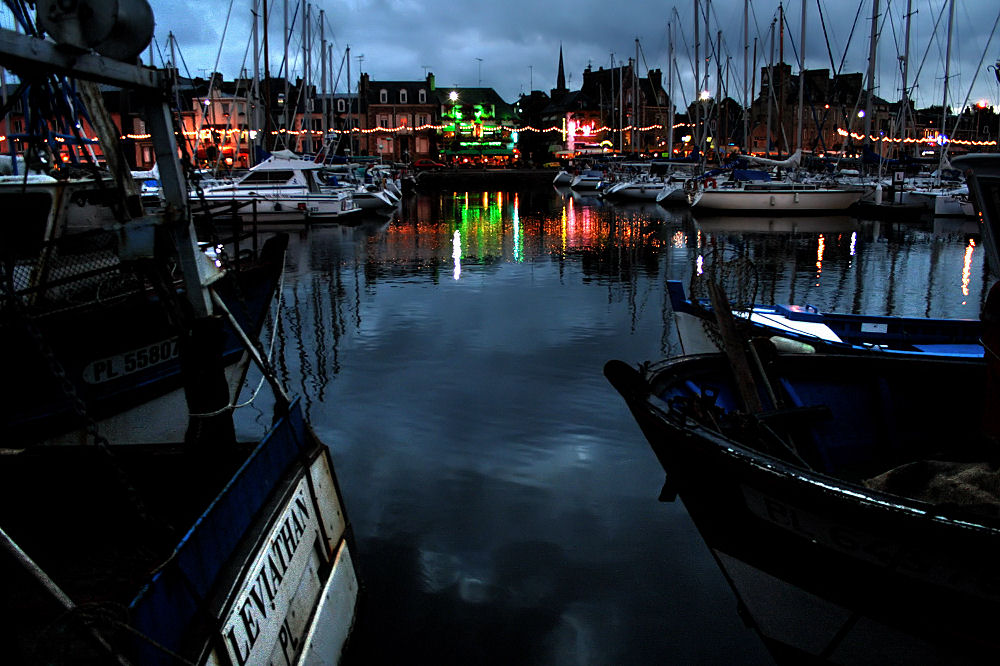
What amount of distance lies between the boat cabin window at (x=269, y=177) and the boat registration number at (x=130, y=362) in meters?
32.8

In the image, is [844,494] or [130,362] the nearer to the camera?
[844,494]

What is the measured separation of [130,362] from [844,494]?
7.38 meters

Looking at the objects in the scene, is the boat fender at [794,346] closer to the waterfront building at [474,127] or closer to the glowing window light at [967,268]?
the glowing window light at [967,268]

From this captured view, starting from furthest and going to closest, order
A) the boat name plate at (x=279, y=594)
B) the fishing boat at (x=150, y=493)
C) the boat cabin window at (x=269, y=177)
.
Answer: the boat cabin window at (x=269, y=177)
the boat name plate at (x=279, y=594)
the fishing boat at (x=150, y=493)

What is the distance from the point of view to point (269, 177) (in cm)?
4012

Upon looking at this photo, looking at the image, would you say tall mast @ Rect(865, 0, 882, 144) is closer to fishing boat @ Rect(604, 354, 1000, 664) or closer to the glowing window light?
the glowing window light

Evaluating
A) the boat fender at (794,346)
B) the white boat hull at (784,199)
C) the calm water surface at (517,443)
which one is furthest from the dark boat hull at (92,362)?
the white boat hull at (784,199)

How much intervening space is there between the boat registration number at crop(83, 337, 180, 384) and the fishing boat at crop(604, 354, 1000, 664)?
5.44 meters

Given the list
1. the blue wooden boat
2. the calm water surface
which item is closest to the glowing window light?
the calm water surface

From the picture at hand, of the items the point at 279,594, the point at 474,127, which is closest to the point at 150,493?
the point at 279,594

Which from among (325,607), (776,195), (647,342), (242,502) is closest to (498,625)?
(325,607)

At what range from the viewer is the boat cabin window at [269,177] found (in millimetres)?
39719

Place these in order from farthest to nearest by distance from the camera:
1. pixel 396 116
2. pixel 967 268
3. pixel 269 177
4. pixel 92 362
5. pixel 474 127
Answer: pixel 474 127 → pixel 396 116 → pixel 269 177 → pixel 967 268 → pixel 92 362

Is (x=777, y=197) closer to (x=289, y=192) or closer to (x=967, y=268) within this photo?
(x=967, y=268)
